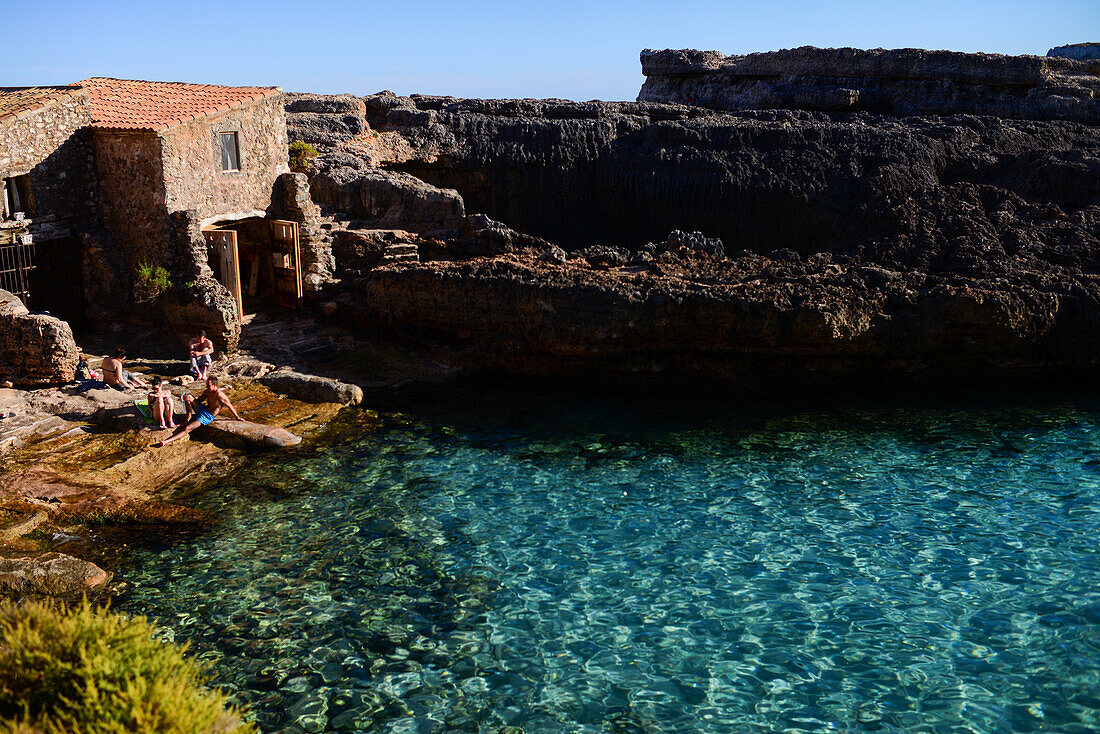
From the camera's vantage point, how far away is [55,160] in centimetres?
1950

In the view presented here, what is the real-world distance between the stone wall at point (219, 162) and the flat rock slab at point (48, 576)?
10.3 meters

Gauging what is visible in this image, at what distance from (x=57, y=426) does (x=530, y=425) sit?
28.0ft

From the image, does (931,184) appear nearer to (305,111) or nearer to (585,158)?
(585,158)

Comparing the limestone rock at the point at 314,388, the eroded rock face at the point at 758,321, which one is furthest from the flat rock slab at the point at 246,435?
the eroded rock face at the point at 758,321

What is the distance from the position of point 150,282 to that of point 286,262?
10.3ft

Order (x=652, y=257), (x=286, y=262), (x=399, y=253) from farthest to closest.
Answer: (x=399, y=253) → (x=286, y=262) → (x=652, y=257)

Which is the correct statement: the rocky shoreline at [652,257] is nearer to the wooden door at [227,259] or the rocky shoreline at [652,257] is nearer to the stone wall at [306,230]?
the stone wall at [306,230]

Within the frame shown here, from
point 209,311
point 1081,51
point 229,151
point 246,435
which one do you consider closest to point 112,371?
point 209,311

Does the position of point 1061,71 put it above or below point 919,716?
above

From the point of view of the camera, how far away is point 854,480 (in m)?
14.6

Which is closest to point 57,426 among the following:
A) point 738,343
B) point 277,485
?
point 277,485

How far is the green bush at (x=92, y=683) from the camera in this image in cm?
680

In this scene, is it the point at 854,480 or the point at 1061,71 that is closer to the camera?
the point at 854,480

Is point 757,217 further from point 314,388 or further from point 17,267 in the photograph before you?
point 17,267
